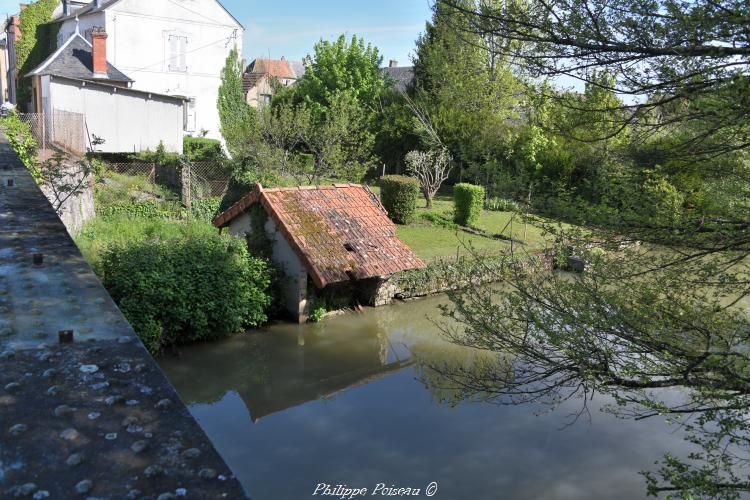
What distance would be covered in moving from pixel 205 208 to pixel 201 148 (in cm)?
986

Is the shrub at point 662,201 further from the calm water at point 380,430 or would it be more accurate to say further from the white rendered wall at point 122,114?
the white rendered wall at point 122,114

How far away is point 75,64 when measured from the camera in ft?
81.3

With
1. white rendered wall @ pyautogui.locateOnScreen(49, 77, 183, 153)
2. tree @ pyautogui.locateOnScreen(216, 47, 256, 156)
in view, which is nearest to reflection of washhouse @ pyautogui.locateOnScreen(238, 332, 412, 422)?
white rendered wall @ pyautogui.locateOnScreen(49, 77, 183, 153)

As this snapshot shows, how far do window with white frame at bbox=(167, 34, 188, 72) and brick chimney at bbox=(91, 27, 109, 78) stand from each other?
4.64 m

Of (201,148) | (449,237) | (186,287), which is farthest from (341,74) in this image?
(186,287)

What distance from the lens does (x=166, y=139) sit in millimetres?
24828

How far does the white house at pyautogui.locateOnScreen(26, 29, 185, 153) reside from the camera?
73.3 feet

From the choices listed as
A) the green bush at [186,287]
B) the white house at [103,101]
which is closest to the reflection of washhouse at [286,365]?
the green bush at [186,287]

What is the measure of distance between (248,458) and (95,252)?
242 inches

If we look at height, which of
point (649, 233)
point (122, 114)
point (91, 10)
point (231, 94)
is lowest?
point (649, 233)

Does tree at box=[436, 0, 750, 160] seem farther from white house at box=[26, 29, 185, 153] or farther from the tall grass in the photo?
white house at box=[26, 29, 185, 153]

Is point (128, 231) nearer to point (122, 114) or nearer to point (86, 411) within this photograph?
point (122, 114)

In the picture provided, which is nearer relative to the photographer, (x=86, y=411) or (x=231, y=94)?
(x=86, y=411)

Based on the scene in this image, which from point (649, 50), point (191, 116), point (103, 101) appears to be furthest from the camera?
point (191, 116)
